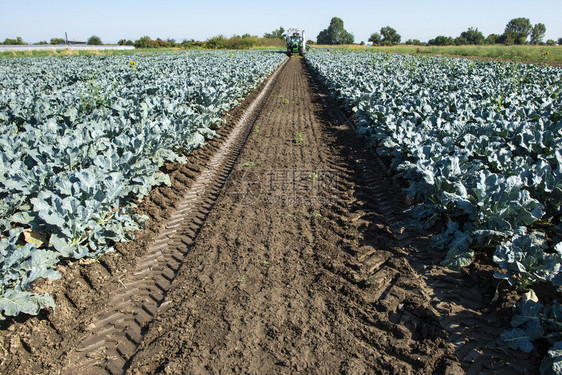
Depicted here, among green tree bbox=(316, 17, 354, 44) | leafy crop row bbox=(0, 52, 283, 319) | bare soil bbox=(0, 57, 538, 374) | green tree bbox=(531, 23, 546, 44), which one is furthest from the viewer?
green tree bbox=(316, 17, 354, 44)

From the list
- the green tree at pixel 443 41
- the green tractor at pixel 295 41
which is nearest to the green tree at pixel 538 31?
the green tree at pixel 443 41

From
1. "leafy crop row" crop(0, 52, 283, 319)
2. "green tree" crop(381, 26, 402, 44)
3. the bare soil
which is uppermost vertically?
"green tree" crop(381, 26, 402, 44)

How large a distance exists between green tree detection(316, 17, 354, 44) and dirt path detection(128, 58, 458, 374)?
13210 cm

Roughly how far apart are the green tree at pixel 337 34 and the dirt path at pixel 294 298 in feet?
433

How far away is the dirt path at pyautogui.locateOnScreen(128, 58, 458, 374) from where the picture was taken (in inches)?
104

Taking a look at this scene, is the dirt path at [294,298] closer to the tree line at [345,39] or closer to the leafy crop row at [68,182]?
the leafy crop row at [68,182]

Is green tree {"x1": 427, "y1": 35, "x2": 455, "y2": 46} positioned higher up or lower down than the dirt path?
higher up

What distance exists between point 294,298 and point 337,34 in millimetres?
136759

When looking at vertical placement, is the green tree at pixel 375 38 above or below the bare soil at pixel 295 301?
above

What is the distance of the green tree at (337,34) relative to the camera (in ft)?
409

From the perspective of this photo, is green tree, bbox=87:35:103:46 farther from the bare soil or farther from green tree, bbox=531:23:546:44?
green tree, bbox=531:23:546:44

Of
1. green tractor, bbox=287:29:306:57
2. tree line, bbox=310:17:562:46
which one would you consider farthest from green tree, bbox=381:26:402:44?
green tractor, bbox=287:29:306:57

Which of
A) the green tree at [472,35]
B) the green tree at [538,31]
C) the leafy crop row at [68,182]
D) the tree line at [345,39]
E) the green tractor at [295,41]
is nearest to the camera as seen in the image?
the leafy crop row at [68,182]

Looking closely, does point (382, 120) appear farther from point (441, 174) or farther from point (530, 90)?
point (530, 90)
